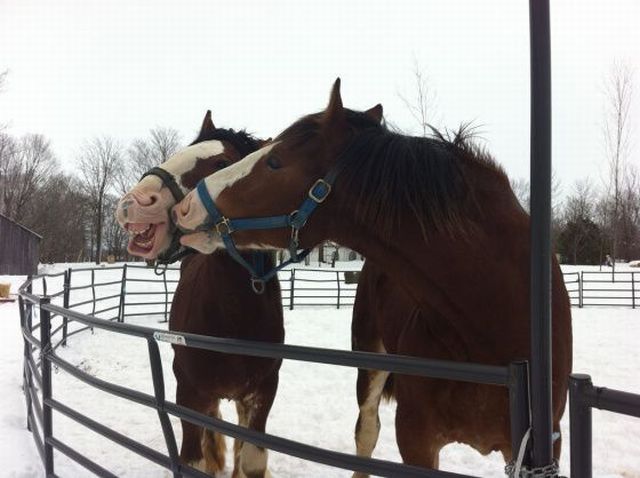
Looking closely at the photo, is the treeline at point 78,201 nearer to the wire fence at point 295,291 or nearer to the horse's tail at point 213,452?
the wire fence at point 295,291

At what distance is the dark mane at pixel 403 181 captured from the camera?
172 centimetres

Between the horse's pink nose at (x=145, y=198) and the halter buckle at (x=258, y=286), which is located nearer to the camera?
the horse's pink nose at (x=145, y=198)

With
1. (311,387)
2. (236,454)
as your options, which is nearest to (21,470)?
(236,454)

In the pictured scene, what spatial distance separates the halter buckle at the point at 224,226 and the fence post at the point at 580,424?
134 cm

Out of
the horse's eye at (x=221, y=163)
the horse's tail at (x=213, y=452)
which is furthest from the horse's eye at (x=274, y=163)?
the horse's tail at (x=213, y=452)

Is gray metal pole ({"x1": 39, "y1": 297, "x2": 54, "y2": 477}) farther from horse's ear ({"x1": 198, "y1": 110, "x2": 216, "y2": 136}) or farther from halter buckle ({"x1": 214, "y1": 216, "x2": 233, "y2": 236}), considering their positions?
halter buckle ({"x1": 214, "y1": 216, "x2": 233, "y2": 236})

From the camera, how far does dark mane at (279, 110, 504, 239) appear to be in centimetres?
172

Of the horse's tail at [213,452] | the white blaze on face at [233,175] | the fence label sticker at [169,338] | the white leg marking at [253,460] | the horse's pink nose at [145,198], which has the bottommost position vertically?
the horse's tail at [213,452]

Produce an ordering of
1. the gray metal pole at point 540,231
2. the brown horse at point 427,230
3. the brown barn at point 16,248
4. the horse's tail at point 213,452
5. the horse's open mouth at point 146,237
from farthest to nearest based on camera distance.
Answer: the brown barn at point 16,248
the horse's tail at point 213,452
the horse's open mouth at point 146,237
the brown horse at point 427,230
the gray metal pole at point 540,231

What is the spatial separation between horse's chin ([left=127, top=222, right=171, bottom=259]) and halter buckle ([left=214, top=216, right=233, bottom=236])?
0.40m

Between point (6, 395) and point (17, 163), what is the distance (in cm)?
4255

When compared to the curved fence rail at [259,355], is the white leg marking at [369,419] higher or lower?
lower

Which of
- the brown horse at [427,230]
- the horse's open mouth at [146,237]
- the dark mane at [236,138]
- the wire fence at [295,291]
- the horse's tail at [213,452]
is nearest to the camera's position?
the brown horse at [427,230]

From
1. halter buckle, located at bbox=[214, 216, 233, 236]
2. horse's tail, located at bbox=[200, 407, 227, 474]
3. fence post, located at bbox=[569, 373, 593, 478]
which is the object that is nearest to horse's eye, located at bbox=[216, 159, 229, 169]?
halter buckle, located at bbox=[214, 216, 233, 236]
